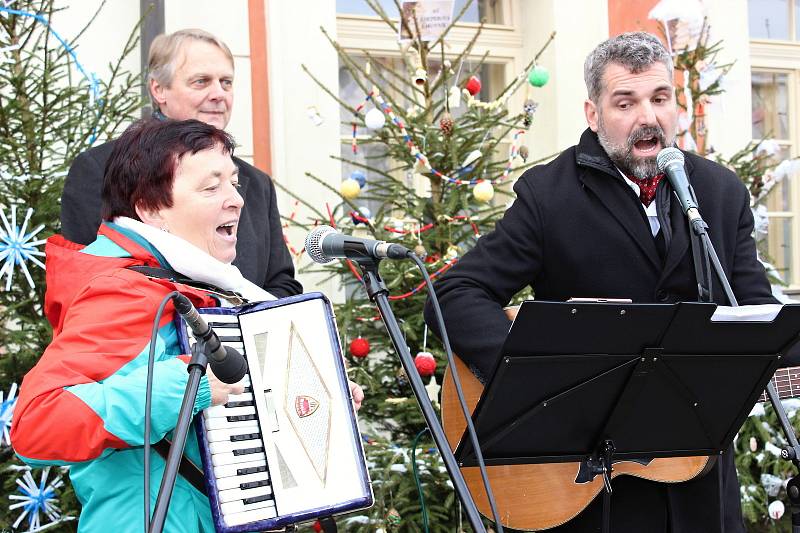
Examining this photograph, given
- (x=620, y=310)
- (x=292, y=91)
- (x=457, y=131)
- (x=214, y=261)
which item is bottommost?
(x=620, y=310)

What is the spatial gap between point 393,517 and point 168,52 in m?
2.06

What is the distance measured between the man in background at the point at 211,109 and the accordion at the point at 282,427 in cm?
86

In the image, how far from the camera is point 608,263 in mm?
2895

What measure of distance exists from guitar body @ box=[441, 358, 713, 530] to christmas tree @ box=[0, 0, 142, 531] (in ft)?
5.80

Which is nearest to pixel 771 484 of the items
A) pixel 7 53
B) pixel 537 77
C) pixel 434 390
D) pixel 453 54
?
pixel 434 390

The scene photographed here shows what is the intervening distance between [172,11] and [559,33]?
8.39ft

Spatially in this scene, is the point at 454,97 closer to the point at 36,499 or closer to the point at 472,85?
the point at 472,85

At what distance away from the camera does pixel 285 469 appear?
2100 mm

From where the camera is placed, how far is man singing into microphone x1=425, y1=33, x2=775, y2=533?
2826 mm

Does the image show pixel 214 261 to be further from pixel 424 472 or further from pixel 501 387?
pixel 424 472

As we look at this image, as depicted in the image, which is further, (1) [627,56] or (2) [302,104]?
(2) [302,104]

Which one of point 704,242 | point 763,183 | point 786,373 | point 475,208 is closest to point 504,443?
point 704,242

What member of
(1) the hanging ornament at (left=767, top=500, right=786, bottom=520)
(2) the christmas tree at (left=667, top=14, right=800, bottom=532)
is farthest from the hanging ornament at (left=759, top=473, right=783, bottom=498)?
(1) the hanging ornament at (left=767, top=500, right=786, bottom=520)

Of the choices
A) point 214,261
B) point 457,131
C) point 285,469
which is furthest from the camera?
point 457,131
